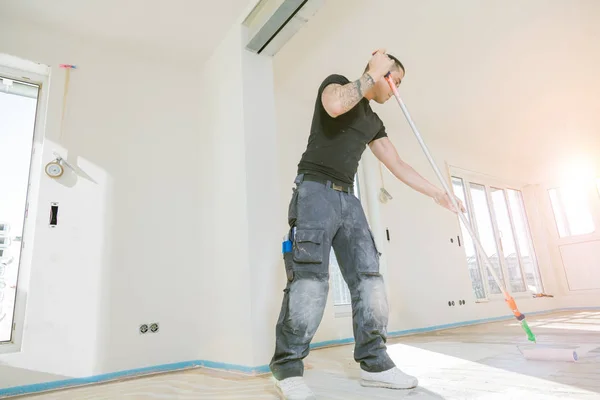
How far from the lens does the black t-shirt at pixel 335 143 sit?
1518mm

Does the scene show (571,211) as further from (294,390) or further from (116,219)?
(116,219)

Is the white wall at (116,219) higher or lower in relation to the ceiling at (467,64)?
lower

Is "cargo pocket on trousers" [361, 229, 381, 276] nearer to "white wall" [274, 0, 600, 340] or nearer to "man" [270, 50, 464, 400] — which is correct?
"man" [270, 50, 464, 400]

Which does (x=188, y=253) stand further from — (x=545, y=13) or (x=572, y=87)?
(x=572, y=87)

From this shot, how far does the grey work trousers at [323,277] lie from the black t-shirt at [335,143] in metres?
0.06

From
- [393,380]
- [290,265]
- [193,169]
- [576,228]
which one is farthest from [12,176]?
[576,228]

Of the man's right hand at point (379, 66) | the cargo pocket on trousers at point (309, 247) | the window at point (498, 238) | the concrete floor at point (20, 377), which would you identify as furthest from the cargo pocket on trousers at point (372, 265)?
the window at point (498, 238)

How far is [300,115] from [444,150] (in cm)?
242

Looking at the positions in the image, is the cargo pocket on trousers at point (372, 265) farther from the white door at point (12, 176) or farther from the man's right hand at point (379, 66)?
the white door at point (12, 176)

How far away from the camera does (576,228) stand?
5770 mm

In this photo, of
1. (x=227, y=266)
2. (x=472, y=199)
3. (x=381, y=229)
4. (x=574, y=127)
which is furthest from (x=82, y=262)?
(x=574, y=127)

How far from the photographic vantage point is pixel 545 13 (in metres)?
2.69

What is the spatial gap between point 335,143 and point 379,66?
1.18ft

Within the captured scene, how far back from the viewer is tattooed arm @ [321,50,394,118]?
1396mm
